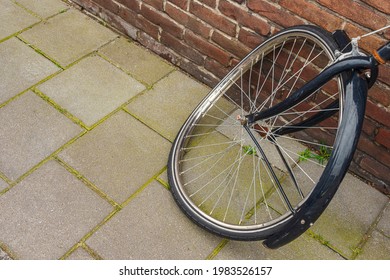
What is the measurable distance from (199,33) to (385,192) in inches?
58.1

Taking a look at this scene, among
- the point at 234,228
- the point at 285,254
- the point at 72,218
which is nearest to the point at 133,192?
the point at 72,218

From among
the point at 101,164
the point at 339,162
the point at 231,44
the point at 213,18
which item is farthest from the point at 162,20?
the point at 339,162

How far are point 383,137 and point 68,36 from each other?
7.20 ft

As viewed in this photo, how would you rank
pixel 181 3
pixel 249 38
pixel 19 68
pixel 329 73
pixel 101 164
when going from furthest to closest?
pixel 19 68 < pixel 181 3 < pixel 249 38 < pixel 101 164 < pixel 329 73

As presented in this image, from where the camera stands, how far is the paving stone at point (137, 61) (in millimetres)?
3084

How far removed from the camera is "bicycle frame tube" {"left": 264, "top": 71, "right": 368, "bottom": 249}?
1.69m

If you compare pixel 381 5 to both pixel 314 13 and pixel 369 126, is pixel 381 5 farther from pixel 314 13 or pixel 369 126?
pixel 369 126

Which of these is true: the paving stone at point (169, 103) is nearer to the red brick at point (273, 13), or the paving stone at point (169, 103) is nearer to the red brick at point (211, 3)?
the red brick at point (211, 3)

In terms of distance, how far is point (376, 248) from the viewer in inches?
94.0

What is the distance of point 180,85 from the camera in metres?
3.05

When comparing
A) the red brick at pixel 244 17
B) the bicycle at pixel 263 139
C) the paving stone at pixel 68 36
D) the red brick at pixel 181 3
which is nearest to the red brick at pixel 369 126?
the bicycle at pixel 263 139

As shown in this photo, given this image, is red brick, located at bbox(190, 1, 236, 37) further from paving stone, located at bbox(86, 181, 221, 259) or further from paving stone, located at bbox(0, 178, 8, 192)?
paving stone, located at bbox(0, 178, 8, 192)

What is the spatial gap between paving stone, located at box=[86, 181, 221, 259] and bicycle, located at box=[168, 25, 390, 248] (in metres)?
0.09

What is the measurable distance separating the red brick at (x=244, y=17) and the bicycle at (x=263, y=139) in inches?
5.5
